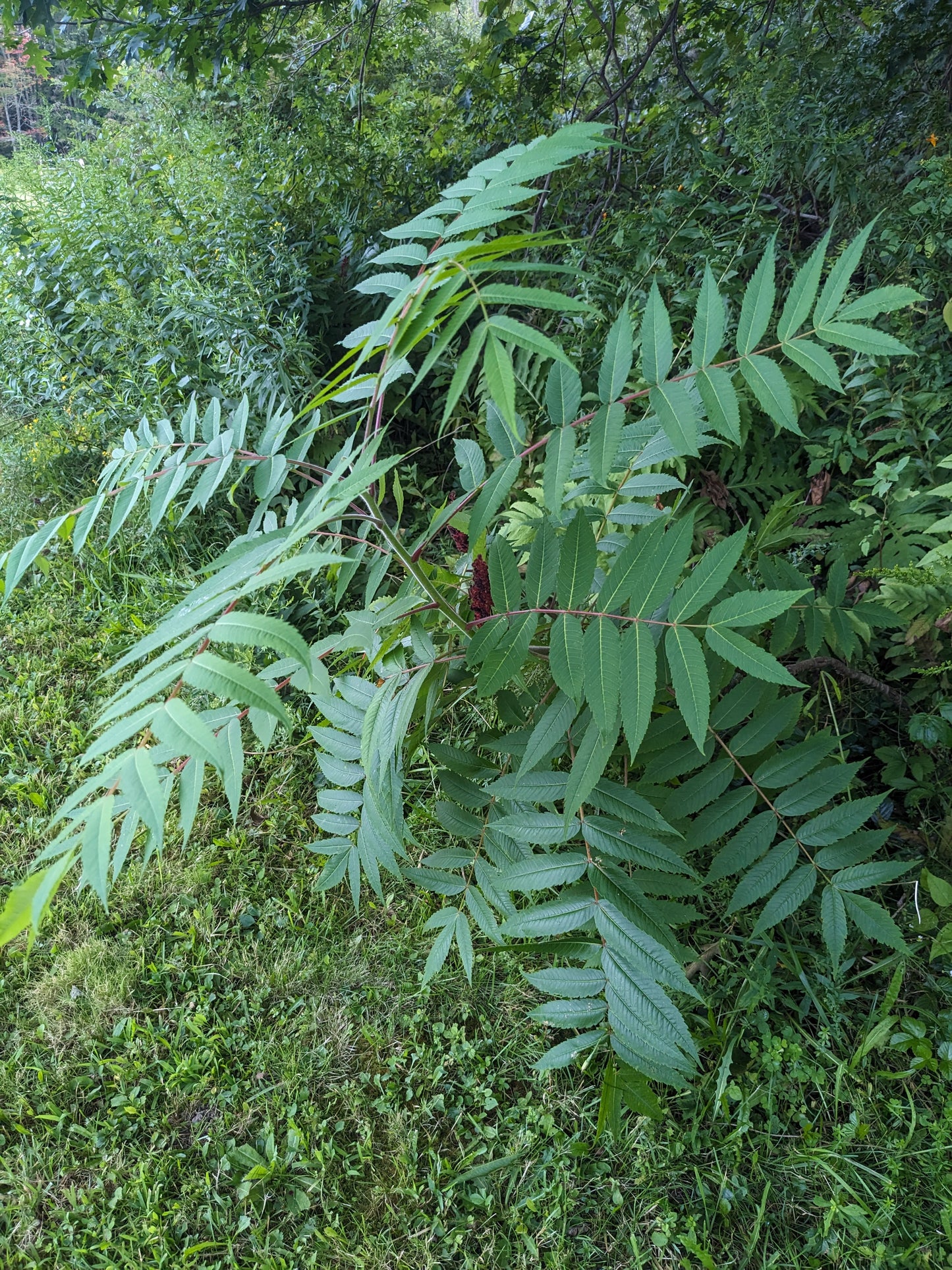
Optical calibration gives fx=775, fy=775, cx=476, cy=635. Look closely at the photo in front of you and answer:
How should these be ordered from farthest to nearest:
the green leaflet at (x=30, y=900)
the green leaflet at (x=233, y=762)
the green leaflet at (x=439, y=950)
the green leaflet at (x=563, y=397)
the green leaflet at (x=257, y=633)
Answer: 1. the green leaflet at (x=439, y=950)
2. the green leaflet at (x=563, y=397)
3. the green leaflet at (x=233, y=762)
4. the green leaflet at (x=257, y=633)
5. the green leaflet at (x=30, y=900)

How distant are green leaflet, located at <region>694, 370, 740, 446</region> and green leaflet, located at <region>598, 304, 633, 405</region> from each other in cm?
11

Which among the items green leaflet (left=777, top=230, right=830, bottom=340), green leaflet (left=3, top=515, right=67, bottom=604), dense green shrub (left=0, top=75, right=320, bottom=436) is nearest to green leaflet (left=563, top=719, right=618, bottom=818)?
green leaflet (left=777, top=230, right=830, bottom=340)

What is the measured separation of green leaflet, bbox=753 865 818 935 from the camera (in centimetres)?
139

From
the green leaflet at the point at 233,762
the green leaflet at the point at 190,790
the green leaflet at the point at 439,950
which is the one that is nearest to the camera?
the green leaflet at the point at 190,790

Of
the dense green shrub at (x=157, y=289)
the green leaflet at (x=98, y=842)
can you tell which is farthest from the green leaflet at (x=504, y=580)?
the dense green shrub at (x=157, y=289)

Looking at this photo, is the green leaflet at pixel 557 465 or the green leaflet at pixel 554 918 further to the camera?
the green leaflet at pixel 554 918

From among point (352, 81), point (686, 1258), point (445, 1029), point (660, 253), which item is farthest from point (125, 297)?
point (686, 1258)

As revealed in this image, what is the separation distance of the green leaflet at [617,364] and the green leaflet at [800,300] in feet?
0.71

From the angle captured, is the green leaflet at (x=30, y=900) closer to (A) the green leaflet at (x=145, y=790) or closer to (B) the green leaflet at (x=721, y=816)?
(A) the green leaflet at (x=145, y=790)

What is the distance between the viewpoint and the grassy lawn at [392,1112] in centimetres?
152

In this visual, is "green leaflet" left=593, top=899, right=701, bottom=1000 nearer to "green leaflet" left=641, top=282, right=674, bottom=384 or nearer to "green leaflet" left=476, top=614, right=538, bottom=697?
"green leaflet" left=476, top=614, right=538, bottom=697

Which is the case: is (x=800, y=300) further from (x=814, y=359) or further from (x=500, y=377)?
(x=500, y=377)

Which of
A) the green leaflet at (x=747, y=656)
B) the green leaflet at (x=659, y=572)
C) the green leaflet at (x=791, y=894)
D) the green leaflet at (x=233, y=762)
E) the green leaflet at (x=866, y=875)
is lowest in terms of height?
the green leaflet at (x=866, y=875)

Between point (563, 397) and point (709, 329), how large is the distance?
0.78 feet
